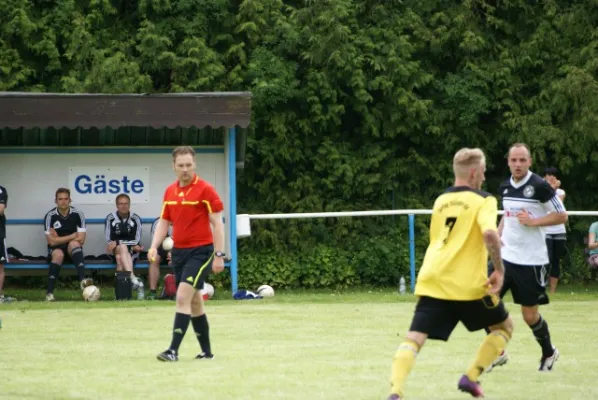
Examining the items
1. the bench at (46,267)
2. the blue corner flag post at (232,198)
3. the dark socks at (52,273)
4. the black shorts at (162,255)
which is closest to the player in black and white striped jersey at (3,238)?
the bench at (46,267)

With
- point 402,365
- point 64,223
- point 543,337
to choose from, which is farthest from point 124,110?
point 402,365

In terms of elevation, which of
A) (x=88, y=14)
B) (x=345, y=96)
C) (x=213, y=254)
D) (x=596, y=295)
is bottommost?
(x=596, y=295)

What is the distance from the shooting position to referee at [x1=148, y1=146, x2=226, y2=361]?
34.7 feet

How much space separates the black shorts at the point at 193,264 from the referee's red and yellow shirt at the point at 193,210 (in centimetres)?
5

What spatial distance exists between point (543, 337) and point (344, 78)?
43.3ft

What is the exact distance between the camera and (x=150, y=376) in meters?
9.33

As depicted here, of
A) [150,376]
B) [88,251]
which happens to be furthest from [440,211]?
[88,251]

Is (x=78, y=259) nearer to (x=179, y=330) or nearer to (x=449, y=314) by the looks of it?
(x=179, y=330)

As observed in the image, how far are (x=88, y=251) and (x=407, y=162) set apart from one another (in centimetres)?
652

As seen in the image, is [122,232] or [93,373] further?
[122,232]

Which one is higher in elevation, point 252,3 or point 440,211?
point 252,3

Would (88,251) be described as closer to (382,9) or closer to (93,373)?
(382,9)

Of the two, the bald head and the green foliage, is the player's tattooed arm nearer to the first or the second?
the bald head

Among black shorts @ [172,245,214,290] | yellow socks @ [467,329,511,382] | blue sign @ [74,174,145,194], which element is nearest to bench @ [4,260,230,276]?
blue sign @ [74,174,145,194]
